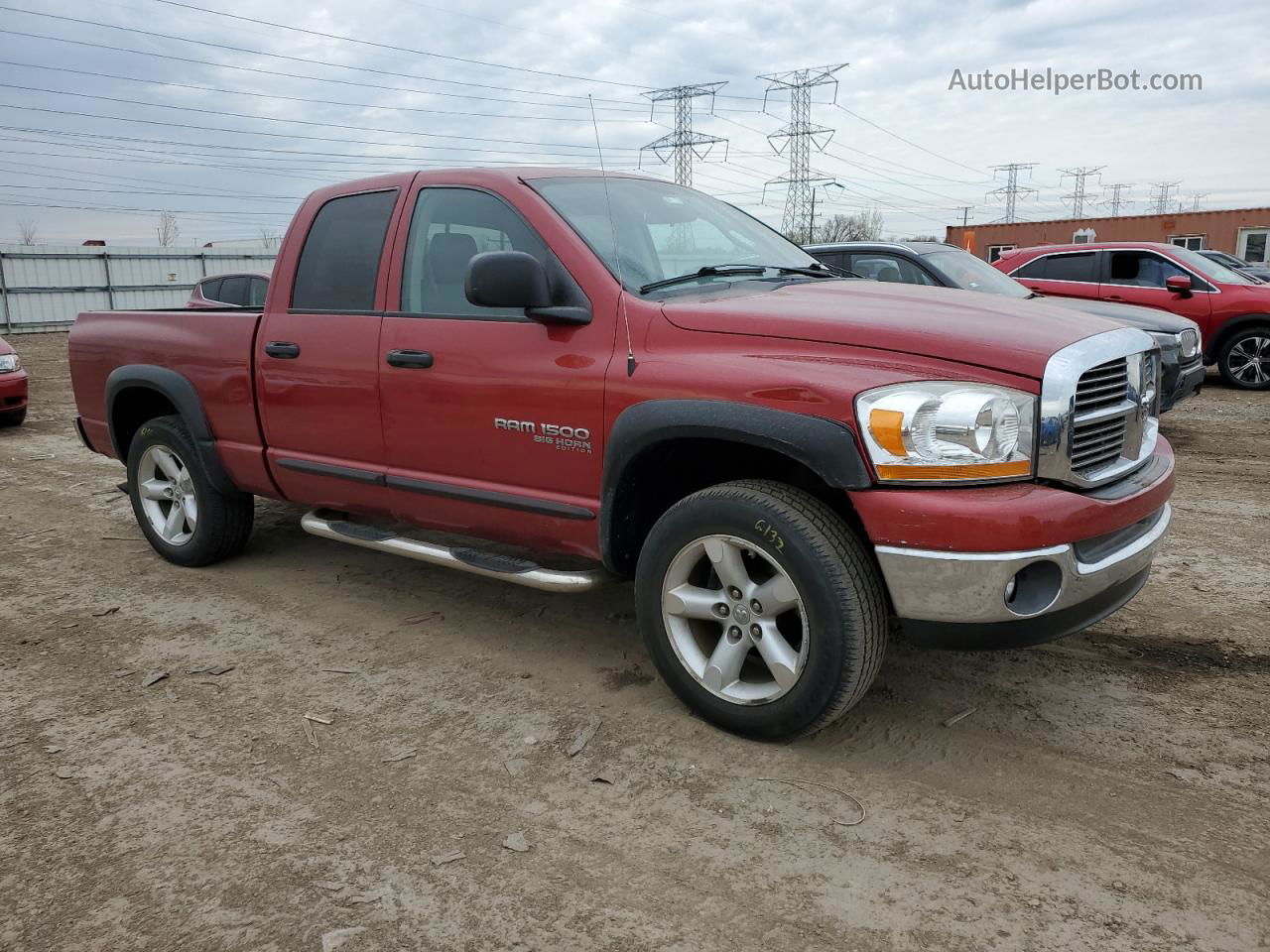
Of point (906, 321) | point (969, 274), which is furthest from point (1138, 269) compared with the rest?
point (906, 321)

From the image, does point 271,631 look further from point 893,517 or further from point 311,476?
point 893,517

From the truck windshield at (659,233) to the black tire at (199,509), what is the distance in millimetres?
2431

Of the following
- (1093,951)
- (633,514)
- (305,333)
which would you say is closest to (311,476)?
(305,333)

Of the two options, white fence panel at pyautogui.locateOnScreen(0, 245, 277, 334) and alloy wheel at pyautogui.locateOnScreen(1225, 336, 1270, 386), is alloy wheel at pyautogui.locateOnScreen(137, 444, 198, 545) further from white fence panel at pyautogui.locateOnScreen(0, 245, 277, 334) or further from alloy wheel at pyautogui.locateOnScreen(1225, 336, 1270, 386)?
white fence panel at pyautogui.locateOnScreen(0, 245, 277, 334)

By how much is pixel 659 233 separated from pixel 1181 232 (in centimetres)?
3421

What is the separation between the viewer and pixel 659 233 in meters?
3.79

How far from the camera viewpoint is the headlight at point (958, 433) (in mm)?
2611

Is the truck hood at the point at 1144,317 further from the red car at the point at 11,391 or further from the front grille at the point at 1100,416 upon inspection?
the red car at the point at 11,391

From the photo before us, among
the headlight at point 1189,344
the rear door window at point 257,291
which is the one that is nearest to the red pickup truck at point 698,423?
the headlight at point 1189,344

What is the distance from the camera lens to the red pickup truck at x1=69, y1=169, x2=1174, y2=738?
265 centimetres

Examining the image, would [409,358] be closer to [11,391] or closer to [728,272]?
[728,272]

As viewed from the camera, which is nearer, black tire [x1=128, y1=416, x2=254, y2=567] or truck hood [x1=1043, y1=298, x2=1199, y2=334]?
black tire [x1=128, y1=416, x2=254, y2=567]

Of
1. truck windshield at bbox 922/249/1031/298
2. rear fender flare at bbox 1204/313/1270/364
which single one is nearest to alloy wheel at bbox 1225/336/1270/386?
rear fender flare at bbox 1204/313/1270/364

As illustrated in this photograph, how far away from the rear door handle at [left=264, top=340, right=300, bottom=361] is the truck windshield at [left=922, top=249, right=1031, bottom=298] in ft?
17.9
